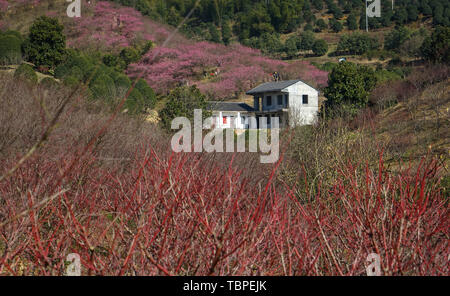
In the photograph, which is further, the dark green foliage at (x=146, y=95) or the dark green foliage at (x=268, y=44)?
the dark green foliage at (x=268, y=44)

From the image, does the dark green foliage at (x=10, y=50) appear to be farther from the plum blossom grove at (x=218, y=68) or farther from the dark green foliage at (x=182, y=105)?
the plum blossom grove at (x=218, y=68)

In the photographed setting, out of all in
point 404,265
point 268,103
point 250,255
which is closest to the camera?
point 404,265

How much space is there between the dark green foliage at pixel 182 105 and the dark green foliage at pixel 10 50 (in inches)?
312

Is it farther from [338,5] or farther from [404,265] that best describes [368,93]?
[338,5]

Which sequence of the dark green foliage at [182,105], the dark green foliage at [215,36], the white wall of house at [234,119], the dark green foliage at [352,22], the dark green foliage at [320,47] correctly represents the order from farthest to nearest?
the dark green foliage at [352,22]
the dark green foliage at [215,36]
the dark green foliage at [320,47]
the white wall of house at [234,119]
the dark green foliage at [182,105]

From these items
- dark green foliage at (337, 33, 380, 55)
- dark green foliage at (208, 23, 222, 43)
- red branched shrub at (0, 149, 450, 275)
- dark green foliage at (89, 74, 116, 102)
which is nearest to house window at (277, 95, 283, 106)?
dark green foliage at (89, 74, 116, 102)

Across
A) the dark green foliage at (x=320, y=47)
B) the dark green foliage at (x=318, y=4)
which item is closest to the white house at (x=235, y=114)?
the dark green foliage at (x=320, y=47)

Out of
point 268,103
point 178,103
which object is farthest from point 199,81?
point 178,103

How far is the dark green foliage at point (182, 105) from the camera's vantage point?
80.9 feet

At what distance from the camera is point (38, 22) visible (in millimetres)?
28203

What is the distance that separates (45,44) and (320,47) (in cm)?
3426

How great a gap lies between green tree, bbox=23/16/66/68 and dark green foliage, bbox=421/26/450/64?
25.9 m

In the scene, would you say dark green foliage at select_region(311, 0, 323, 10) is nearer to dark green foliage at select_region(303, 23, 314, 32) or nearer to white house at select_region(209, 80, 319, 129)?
dark green foliage at select_region(303, 23, 314, 32)
